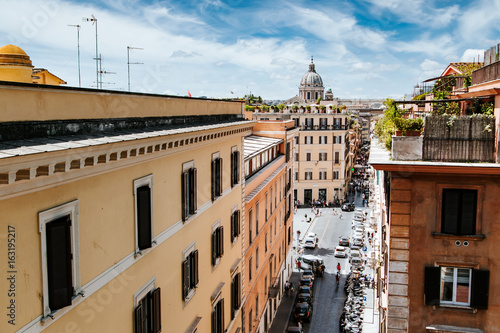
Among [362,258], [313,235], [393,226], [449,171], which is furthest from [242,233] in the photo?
[313,235]

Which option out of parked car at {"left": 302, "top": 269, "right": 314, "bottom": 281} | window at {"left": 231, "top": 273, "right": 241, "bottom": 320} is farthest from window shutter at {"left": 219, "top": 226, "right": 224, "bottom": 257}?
parked car at {"left": 302, "top": 269, "right": 314, "bottom": 281}

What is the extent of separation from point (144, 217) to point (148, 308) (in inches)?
100

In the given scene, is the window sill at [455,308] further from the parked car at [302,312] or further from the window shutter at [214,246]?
the parked car at [302,312]

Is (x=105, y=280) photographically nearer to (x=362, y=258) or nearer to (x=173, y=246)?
(x=173, y=246)

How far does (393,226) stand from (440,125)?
381 cm

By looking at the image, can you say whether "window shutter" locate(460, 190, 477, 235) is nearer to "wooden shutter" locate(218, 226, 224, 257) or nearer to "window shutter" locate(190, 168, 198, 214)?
"window shutter" locate(190, 168, 198, 214)

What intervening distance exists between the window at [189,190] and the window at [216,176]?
6.28 ft

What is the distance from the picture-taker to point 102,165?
364 inches

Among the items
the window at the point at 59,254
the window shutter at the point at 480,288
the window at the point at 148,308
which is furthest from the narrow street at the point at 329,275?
the window at the point at 59,254

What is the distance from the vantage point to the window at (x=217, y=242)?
58.2 feet

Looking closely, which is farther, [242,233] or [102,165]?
[242,233]

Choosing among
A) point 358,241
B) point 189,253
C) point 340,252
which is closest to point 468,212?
point 189,253

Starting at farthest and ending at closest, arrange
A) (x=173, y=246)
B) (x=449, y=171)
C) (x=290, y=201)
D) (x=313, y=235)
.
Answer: (x=313, y=235)
(x=290, y=201)
(x=449, y=171)
(x=173, y=246)

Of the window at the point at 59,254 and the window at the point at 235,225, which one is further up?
the window at the point at 59,254
